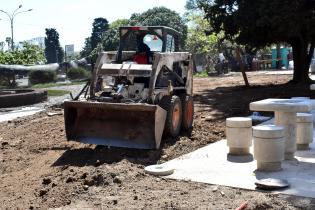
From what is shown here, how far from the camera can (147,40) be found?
11.1m

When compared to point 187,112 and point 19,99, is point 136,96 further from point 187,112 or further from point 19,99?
point 19,99

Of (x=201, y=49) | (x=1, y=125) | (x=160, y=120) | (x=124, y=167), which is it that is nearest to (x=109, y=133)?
(x=160, y=120)

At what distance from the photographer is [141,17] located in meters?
56.9

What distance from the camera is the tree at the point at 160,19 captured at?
54.6 meters

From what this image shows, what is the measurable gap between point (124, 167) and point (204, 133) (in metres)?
3.57

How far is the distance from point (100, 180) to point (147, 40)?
15.5 feet

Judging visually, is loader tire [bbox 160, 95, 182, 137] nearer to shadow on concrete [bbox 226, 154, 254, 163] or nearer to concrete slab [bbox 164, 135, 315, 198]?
concrete slab [bbox 164, 135, 315, 198]

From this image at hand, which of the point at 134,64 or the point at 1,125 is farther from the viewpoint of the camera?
the point at 1,125

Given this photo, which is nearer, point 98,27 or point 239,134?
point 239,134

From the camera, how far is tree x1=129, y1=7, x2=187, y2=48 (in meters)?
54.6

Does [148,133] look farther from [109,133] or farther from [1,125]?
[1,125]

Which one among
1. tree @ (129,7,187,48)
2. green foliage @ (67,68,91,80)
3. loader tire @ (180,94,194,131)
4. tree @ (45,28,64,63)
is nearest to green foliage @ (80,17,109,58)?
tree @ (45,28,64,63)

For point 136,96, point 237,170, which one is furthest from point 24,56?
point 237,170

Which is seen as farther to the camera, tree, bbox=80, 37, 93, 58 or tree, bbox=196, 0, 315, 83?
tree, bbox=80, 37, 93, 58
